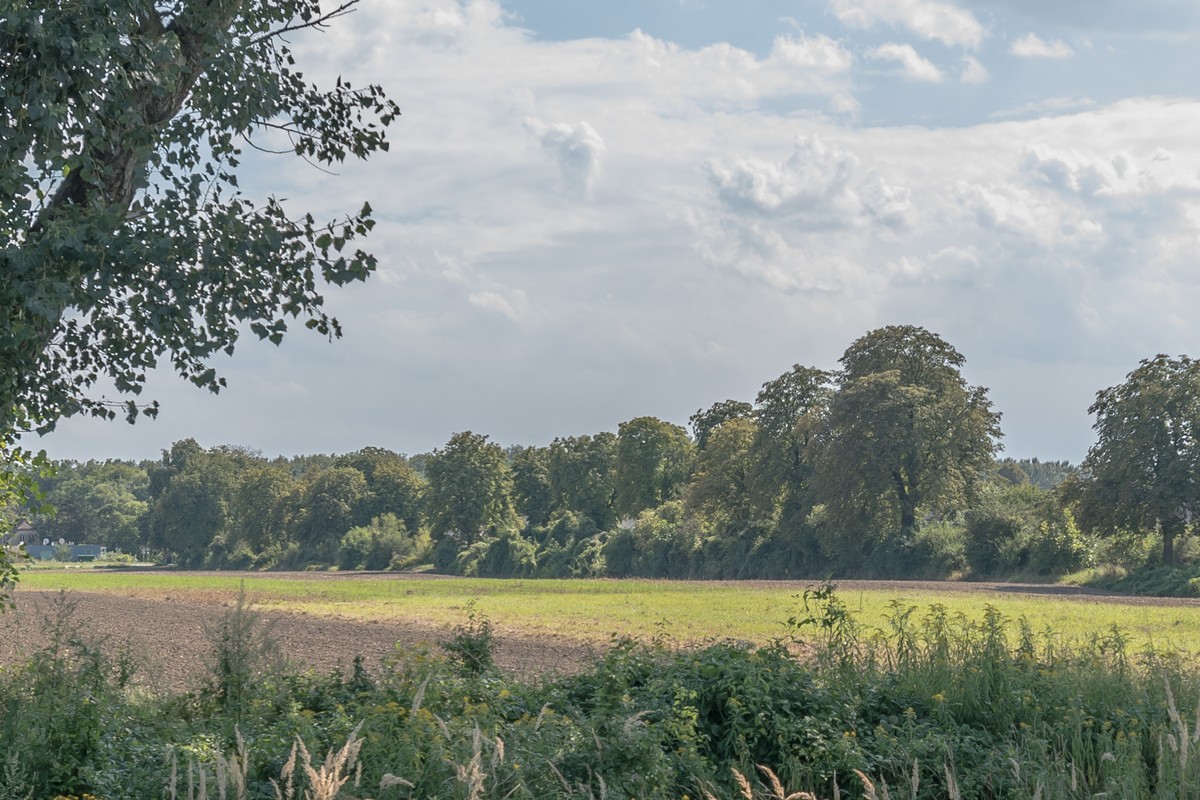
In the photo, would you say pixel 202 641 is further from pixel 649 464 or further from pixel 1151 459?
pixel 649 464

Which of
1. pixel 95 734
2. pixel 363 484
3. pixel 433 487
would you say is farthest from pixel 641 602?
pixel 363 484

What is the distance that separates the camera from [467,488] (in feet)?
315

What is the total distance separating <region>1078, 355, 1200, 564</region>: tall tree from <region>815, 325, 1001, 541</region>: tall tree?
1026 cm

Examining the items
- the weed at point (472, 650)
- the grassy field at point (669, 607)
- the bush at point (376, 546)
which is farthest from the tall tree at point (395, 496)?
the weed at point (472, 650)

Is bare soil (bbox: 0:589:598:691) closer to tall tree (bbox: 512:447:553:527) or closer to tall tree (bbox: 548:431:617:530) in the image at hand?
tall tree (bbox: 548:431:617:530)

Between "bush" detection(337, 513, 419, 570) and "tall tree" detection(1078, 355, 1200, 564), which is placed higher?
"tall tree" detection(1078, 355, 1200, 564)

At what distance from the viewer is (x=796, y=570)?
62844mm

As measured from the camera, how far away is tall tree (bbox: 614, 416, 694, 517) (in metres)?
88.1

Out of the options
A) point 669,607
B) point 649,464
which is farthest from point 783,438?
point 669,607

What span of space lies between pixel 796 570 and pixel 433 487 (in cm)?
4288

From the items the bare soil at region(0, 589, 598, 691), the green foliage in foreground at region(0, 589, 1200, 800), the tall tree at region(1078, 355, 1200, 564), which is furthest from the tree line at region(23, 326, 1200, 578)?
the green foliage in foreground at region(0, 589, 1200, 800)

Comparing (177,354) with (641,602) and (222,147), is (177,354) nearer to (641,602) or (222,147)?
(222,147)

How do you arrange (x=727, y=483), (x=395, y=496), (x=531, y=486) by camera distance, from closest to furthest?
(x=727, y=483) < (x=531, y=486) < (x=395, y=496)

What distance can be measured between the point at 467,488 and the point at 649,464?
17.1 meters
